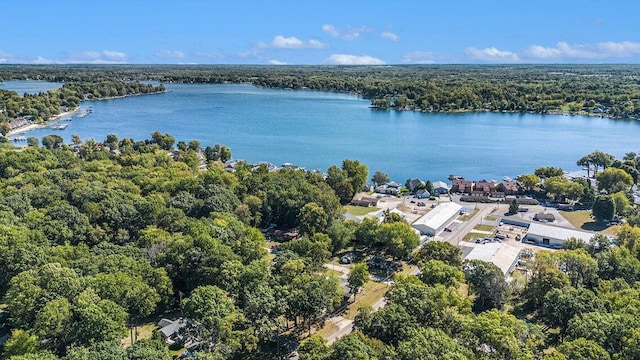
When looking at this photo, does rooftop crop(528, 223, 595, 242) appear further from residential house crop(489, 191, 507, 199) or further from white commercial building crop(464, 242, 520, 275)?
residential house crop(489, 191, 507, 199)

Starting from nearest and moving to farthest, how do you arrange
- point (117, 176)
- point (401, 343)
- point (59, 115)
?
point (401, 343) → point (117, 176) → point (59, 115)

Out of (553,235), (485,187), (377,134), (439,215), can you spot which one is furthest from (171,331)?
(377,134)

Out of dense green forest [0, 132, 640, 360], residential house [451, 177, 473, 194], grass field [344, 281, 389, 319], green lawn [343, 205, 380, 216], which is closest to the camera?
dense green forest [0, 132, 640, 360]

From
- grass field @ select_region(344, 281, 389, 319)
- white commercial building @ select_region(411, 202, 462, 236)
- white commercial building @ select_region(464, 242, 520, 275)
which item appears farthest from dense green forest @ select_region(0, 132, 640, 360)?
white commercial building @ select_region(411, 202, 462, 236)

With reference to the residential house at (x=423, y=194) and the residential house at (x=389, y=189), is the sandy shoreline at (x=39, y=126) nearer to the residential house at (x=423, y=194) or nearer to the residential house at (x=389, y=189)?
the residential house at (x=389, y=189)

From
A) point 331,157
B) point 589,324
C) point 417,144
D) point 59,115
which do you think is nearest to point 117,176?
point 331,157

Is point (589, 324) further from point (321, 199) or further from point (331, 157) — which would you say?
point (331, 157)

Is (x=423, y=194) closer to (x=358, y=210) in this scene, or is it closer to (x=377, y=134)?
(x=358, y=210)
